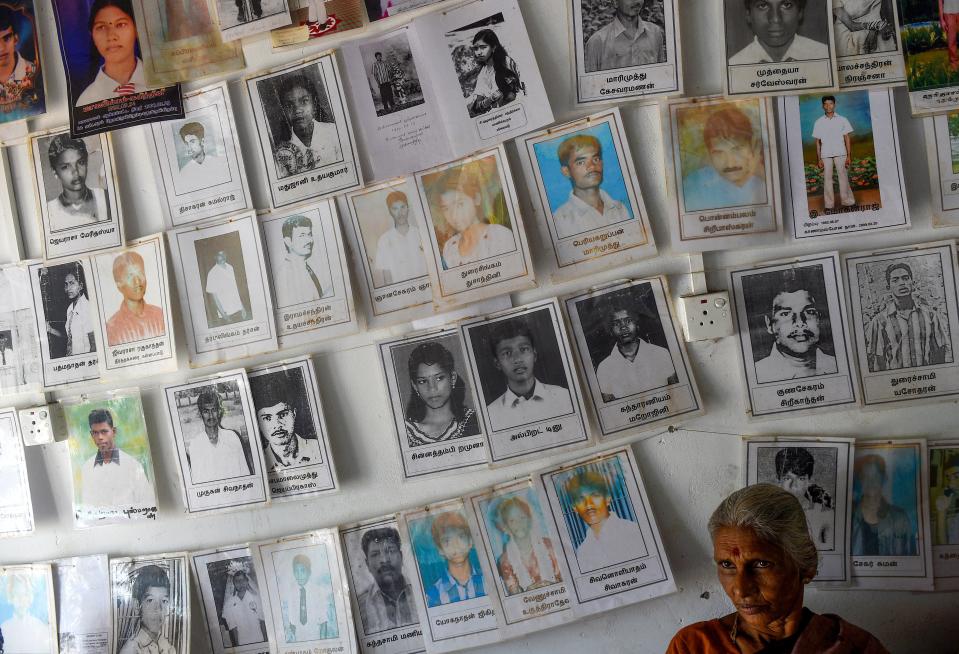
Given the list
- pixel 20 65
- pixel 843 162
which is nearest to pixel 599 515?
pixel 843 162

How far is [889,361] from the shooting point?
1290 millimetres

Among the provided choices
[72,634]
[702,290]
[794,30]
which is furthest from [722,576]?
[72,634]

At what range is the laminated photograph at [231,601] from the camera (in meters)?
1.48

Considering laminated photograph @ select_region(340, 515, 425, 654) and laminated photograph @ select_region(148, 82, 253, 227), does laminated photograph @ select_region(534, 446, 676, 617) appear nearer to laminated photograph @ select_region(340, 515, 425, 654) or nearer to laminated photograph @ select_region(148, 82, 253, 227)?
laminated photograph @ select_region(340, 515, 425, 654)

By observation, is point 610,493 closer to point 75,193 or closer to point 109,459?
point 109,459

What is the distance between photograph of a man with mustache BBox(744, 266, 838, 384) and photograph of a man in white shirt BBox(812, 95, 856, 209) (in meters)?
0.12

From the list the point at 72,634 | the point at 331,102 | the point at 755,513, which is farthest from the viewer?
the point at 72,634

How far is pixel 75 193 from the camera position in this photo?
58.9 inches

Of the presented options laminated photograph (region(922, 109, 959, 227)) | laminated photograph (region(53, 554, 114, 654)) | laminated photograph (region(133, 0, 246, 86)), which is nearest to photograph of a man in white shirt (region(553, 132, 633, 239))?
laminated photograph (region(922, 109, 959, 227))

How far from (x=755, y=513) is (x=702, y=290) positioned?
35 centimetres

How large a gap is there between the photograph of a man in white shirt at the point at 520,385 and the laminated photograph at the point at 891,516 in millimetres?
478

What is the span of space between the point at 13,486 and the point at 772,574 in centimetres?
135

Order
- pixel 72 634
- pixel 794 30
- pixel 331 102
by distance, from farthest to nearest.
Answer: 1. pixel 72 634
2. pixel 331 102
3. pixel 794 30

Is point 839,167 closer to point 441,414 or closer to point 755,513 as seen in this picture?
point 755,513
